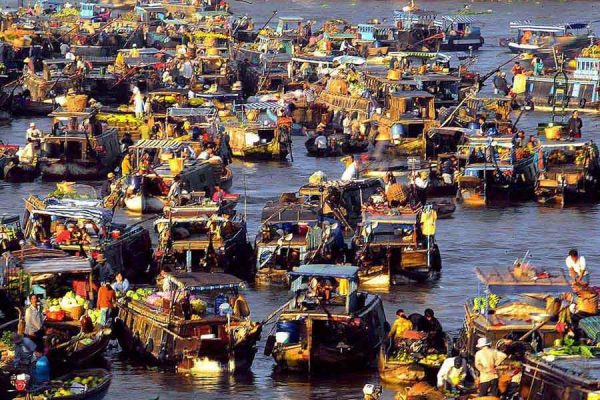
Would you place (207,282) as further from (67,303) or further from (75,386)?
(75,386)

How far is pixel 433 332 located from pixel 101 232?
1260 centimetres

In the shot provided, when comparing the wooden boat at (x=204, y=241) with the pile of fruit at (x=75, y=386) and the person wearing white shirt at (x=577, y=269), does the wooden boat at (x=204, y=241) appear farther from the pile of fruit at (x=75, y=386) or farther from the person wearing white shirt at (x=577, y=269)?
the pile of fruit at (x=75, y=386)

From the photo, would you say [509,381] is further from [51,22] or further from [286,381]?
[51,22]

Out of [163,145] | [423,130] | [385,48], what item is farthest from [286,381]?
[385,48]

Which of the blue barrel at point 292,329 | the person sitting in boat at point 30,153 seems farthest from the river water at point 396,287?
the person sitting in boat at point 30,153

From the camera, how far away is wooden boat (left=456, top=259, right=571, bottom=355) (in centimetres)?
3434

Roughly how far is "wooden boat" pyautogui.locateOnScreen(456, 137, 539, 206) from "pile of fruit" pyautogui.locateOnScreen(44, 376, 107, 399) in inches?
1086

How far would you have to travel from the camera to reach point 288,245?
46.3 meters

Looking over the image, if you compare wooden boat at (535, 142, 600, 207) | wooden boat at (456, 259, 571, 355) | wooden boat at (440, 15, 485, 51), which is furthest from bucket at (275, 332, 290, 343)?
wooden boat at (440, 15, 485, 51)

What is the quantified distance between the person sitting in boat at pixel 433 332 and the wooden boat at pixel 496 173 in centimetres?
2290

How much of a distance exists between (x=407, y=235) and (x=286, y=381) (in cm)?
1030

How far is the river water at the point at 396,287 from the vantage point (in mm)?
37156

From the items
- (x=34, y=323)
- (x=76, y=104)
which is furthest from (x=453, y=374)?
(x=76, y=104)

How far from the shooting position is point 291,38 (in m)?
106
